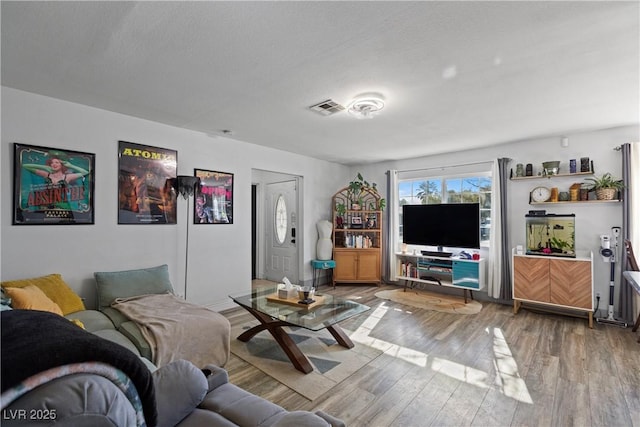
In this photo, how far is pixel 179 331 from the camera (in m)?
2.42

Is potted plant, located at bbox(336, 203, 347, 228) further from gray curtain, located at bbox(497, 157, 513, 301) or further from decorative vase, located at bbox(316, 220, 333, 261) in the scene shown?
gray curtain, located at bbox(497, 157, 513, 301)

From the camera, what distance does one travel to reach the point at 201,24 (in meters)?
1.76

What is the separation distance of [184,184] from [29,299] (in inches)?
68.2

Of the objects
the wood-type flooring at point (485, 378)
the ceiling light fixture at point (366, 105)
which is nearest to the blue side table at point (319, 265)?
the wood-type flooring at point (485, 378)

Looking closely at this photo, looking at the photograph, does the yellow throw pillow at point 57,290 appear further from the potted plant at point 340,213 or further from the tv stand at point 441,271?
the tv stand at point 441,271

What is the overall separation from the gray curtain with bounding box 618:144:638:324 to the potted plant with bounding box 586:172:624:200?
3.2 inches

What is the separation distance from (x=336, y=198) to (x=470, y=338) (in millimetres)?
3589

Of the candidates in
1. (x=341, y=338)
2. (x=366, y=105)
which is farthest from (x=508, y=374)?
(x=366, y=105)

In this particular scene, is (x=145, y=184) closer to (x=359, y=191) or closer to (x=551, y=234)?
(x=359, y=191)

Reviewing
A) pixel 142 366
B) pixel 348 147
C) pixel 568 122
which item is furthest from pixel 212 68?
pixel 568 122

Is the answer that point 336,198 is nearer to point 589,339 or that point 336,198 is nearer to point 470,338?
point 470,338

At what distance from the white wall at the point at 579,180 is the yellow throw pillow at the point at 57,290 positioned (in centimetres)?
549

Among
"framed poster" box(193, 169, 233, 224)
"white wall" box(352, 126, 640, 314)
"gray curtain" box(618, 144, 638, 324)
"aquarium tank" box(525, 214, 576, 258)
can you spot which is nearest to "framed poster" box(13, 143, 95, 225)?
"framed poster" box(193, 169, 233, 224)

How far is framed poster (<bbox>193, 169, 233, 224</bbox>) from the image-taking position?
397cm
